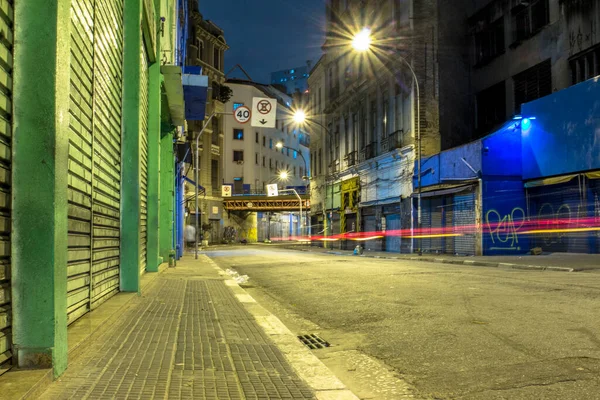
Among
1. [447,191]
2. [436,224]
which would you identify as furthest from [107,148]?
[436,224]

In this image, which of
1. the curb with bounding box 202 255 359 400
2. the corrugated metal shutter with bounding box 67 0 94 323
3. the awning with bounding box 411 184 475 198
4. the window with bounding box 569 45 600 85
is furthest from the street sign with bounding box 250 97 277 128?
the corrugated metal shutter with bounding box 67 0 94 323

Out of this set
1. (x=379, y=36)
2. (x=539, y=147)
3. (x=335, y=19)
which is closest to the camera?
(x=539, y=147)

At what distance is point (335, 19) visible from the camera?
42406 millimetres

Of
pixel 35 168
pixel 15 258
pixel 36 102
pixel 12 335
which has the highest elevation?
pixel 36 102

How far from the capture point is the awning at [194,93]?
15.6 meters

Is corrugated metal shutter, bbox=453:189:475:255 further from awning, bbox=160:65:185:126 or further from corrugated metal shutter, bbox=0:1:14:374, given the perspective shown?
corrugated metal shutter, bbox=0:1:14:374

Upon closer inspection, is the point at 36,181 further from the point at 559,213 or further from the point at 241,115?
the point at 241,115

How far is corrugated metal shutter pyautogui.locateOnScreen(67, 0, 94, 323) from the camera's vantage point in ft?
15.7

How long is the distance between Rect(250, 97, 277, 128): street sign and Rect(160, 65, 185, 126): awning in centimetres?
554

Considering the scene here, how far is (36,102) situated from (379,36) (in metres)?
31.2

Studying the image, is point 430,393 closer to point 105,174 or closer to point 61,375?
point 61,375

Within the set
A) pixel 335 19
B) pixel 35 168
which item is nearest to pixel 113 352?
pixel 35 168

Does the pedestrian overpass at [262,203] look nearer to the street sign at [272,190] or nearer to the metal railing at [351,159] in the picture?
the street sign at [272,190]

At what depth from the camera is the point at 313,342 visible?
19.6 ft
